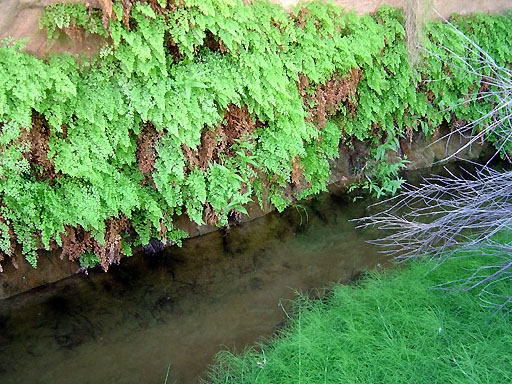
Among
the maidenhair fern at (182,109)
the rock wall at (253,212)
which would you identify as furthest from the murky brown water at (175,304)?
the maidenhair fern at (182,109)

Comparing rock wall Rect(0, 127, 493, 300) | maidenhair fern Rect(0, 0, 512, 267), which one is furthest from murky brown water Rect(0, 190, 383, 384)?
maidenhair fern Rect(0, 0, 512, 267)

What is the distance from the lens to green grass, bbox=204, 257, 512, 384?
12.1ft

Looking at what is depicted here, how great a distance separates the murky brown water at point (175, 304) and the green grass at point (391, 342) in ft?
1.33

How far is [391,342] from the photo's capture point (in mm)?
3990

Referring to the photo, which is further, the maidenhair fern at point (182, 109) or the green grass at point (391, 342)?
the maidenhair fern at point (182, 109)

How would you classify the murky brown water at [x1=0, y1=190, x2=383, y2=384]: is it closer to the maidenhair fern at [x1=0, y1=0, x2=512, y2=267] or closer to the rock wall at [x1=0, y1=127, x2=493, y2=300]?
the rock wall at [x1=0, y1=127, x2=493, y2=300]

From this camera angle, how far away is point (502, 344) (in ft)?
12.2

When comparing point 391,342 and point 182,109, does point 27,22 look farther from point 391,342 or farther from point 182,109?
point 391,342

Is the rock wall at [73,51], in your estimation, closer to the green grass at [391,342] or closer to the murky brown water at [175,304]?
A: the murky brown water at [175,304]

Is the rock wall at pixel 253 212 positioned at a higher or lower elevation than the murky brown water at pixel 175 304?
higher

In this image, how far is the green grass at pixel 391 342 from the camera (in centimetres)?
368

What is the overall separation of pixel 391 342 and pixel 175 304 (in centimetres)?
246

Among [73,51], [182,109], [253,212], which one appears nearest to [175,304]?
[253,212]

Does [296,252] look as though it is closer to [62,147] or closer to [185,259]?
[185,259]
